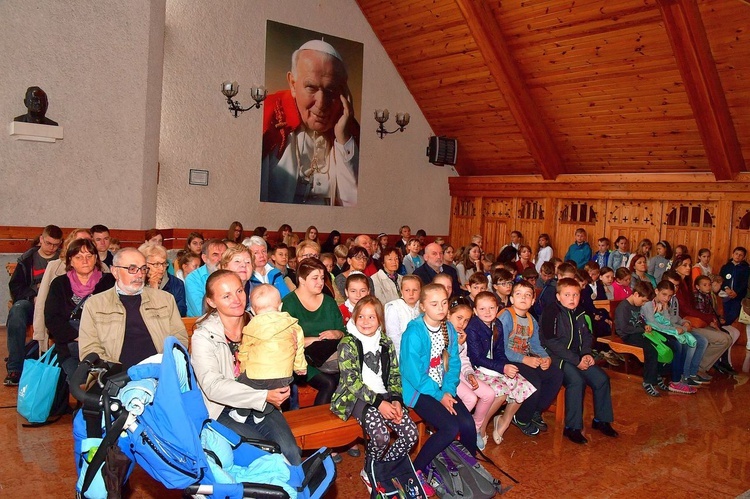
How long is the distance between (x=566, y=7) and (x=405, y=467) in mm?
7787

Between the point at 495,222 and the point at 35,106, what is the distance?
29.0 ft

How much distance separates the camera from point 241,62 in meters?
10.4

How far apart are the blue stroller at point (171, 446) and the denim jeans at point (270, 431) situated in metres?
0.20

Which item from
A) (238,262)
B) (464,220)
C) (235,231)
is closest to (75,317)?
(238,262)

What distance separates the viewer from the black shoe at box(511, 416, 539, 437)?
4.66 m

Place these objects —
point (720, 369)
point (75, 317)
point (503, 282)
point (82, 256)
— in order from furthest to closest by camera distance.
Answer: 1. point (720, 369)
2. point (503, 282)
3. point (82, 256)
4. point (75, 317)

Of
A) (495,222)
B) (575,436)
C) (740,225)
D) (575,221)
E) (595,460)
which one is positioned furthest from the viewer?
(495,222)

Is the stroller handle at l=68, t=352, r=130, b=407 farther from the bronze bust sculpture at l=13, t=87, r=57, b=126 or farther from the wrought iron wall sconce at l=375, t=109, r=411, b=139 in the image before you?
the wrought iron wall sconce at l=375, t=109, r=411, b=139

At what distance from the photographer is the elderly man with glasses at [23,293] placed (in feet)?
16.5

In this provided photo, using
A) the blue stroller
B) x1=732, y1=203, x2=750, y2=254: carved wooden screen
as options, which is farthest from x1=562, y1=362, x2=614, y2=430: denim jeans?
x1=732, y1=203, x2=750, y2=254: carved wooden screen

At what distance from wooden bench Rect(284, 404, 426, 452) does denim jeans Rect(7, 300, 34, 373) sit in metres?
2.75

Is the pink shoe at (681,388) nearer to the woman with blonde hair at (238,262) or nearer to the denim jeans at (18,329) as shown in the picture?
the woman with blonde hair at (238,262)

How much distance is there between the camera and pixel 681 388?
603cm

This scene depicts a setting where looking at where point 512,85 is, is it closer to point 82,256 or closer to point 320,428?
point 82,256
